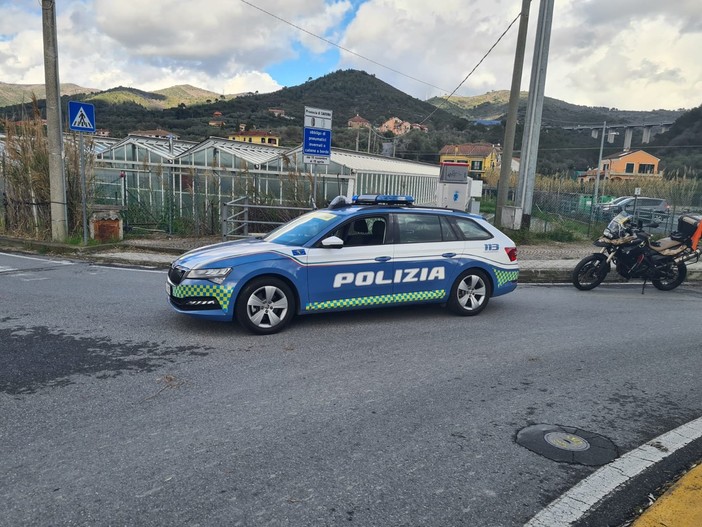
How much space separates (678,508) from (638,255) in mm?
7997

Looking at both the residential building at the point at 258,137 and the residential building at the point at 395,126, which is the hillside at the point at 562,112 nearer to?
the residential building at the point at 395,126

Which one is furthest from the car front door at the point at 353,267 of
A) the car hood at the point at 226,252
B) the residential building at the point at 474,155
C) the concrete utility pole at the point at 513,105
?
the residential building at the point at 474,155

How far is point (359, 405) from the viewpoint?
14.5 feet

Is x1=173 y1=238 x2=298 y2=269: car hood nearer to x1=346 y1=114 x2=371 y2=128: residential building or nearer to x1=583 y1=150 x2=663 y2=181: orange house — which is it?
x1=346 y1=114 x2=371 y2=128: residential building

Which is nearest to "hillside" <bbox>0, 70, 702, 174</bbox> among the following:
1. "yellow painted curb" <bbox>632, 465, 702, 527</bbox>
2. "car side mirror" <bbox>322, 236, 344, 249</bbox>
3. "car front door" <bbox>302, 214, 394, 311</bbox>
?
"car front door" <bbox>302, 214, 394, 311</bbox>

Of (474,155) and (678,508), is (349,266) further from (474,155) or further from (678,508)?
(474,155)

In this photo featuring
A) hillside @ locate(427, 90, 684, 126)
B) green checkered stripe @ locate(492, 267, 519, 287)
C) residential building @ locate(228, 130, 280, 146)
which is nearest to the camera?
green checkered stripe @ locate(492, 267, 519, 287)

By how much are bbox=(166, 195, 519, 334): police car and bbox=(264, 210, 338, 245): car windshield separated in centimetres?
2

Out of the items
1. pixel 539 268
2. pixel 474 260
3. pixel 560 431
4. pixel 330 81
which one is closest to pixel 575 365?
pixel 560 431

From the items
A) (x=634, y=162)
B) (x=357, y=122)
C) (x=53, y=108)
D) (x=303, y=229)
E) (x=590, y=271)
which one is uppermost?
(x=357, y=122)

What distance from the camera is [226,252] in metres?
6.42

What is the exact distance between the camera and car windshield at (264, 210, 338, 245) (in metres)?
6.80

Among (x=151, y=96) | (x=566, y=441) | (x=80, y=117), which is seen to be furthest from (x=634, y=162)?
(x=151, y=96)

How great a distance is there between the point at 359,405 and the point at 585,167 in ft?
276
